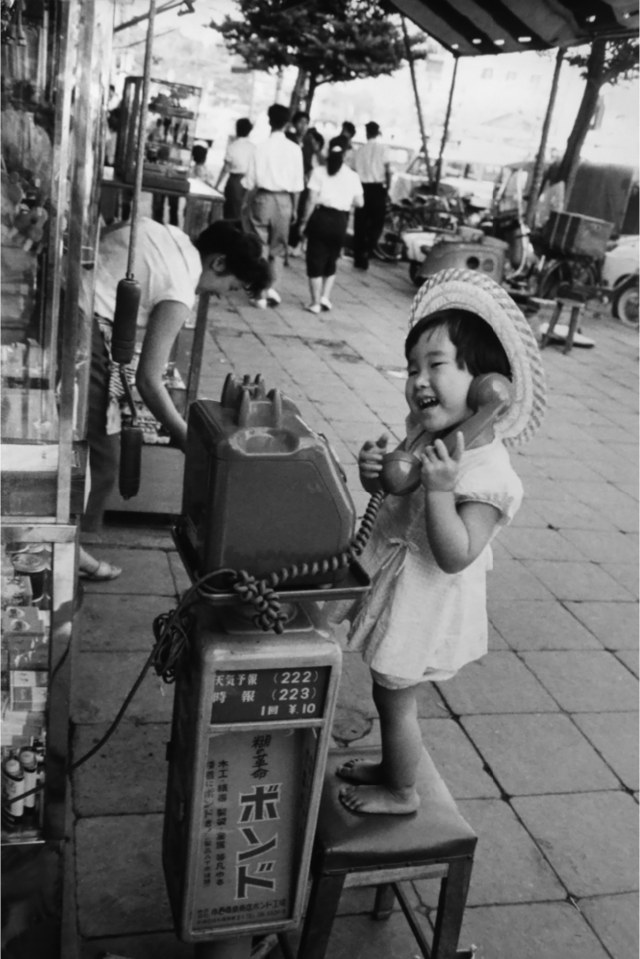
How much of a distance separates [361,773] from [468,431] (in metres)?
0.90

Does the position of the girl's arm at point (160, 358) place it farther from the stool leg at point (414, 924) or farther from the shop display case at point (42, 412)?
the stool leg at point (414, 924)

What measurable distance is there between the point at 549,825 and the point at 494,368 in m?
1.61

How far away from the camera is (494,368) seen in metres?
1.82

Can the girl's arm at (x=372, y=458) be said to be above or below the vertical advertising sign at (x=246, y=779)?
above

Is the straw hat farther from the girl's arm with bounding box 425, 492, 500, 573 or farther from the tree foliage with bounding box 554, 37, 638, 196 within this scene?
the tree foliage with bounding box 554, 37, 638, 196

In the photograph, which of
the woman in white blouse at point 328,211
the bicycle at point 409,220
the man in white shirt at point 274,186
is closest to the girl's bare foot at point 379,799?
the man in white shirt at point 274,186

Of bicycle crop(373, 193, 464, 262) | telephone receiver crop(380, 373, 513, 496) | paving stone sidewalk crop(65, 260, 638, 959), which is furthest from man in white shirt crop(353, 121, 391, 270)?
telephone receiver crop(380, 373, 513, 496)

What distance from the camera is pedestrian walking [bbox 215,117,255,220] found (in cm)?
951

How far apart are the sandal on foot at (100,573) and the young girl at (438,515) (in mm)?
1783

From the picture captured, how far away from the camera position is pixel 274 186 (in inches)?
332

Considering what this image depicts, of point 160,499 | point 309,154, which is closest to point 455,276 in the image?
point 160,499

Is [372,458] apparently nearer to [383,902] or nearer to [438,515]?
[438,515]

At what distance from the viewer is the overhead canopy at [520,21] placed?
5789 millimetres

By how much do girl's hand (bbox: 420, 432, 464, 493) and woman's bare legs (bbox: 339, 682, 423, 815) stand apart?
51 centimetres
